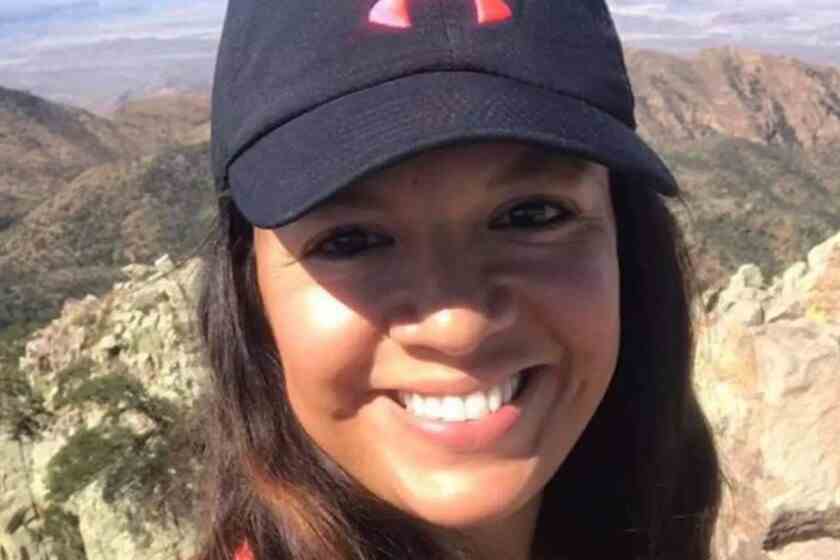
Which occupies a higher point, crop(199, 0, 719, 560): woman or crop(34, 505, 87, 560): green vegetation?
crop(199, 0, 719, 560): woman

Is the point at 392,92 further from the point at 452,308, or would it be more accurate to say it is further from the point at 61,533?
the point at 61,533

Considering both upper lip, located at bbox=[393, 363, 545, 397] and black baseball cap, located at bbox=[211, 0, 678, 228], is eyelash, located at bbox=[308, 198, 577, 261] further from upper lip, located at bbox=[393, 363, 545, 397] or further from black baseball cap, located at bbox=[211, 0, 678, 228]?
upper lip, located at bbox=[393, 363, 545, 397]

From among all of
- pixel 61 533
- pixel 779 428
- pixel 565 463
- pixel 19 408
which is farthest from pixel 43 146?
pixel 565 463

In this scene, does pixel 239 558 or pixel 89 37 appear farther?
pixel 89 37

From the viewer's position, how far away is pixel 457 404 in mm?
1373

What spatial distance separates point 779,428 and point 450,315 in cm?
454

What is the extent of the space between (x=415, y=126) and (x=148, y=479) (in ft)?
29.9

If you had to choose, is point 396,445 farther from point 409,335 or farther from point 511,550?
point 511,550

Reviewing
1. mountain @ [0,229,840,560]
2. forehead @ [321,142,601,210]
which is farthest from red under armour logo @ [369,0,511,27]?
mountain @ [0,229,840,560]

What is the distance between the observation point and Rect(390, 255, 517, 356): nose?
127cm

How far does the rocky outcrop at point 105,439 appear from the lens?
29.3 ft

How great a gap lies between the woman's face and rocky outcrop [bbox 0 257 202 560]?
6.22m

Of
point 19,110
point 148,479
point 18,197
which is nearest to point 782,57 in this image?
point 19,110

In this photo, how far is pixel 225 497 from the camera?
1.69m
